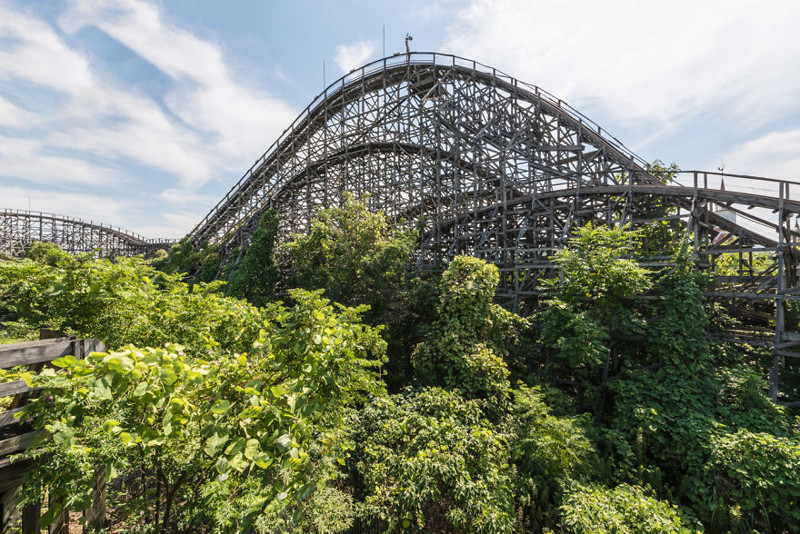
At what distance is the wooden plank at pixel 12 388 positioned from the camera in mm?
2212

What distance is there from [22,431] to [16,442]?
0.64 feet

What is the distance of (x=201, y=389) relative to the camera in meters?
2.48

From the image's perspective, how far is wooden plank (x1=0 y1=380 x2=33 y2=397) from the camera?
87.1 inches

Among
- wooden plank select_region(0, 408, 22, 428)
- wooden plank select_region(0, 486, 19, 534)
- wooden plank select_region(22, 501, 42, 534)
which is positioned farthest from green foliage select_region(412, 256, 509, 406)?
wooden plank select_region(0, 408, 22, 428)

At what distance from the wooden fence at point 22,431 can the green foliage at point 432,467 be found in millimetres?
3513

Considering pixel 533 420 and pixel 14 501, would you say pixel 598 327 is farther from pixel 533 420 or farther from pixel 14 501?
pixel 14 501

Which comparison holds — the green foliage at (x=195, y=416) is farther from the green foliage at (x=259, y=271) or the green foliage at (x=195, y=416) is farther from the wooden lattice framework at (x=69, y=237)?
the wooden lattice framework at (x=69, y=237)

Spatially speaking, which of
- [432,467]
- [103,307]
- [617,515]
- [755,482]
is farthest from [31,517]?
[755,482]

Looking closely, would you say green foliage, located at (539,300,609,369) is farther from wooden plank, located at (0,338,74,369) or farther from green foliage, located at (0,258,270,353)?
wooden plank, located at (0,338,74,369)

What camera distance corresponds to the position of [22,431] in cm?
259

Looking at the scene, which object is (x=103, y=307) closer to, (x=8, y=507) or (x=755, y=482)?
(x=8, y=507)

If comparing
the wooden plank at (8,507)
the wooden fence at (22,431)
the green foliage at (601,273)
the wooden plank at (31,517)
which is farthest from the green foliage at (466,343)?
the wooden plank at (8,507)

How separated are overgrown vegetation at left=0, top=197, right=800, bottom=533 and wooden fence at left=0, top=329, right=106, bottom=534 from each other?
24cm

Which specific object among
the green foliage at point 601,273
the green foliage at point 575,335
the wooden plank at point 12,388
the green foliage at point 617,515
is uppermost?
the green foliage at point 601,273
